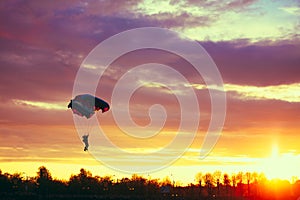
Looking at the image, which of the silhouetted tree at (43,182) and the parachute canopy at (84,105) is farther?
the silhouetted tree at (43,182)

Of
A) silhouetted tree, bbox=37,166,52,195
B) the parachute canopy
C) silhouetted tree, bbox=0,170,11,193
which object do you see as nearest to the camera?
the parachute canopy

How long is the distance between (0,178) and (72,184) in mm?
18647

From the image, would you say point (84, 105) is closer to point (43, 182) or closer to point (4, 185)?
point (4, 185)

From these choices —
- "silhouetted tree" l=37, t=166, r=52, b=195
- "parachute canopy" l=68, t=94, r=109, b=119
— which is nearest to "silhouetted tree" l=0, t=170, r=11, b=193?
"silhouetted tree" l=37, t=166, r=52, b=195

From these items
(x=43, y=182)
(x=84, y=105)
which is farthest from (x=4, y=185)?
(x=84, y=105)

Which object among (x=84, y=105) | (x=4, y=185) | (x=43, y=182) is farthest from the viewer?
(x=43, y=182)

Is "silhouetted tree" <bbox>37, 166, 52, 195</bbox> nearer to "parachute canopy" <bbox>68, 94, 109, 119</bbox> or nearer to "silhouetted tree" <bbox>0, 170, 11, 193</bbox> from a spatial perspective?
"silhouetted tree" <bbox>0, 170, 11, 193</bbox>

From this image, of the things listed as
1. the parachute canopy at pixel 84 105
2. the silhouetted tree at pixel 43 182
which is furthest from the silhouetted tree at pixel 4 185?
the parachute canopy at pixel 84 105

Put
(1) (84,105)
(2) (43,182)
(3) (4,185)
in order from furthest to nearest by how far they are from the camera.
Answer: (2) (43,182) → (3) (4,185) → (1) (84,105)

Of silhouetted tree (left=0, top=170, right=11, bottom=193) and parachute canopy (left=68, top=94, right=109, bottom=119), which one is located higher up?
parachute canopy (left=68, top=94, right=109, bottom=119)

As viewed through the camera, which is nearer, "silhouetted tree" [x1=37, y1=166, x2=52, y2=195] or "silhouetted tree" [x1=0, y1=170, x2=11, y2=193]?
"silhouetted tree" [x1=0, y1=170, x2=11, y2=193]

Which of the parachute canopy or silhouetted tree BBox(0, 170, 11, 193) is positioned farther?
silhouetted tree BBox(0, 170, 11, 193)

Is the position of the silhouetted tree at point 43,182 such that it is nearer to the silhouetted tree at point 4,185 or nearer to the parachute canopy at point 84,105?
the silhouetted tree at point 4,185

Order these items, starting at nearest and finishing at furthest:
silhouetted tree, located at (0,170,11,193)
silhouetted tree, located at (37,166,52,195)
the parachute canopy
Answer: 1. the parachute canopy
2. silhouetted tree, located at (0,170,11,193)
3. silhouetted tree, located at (37,166,52,195)
